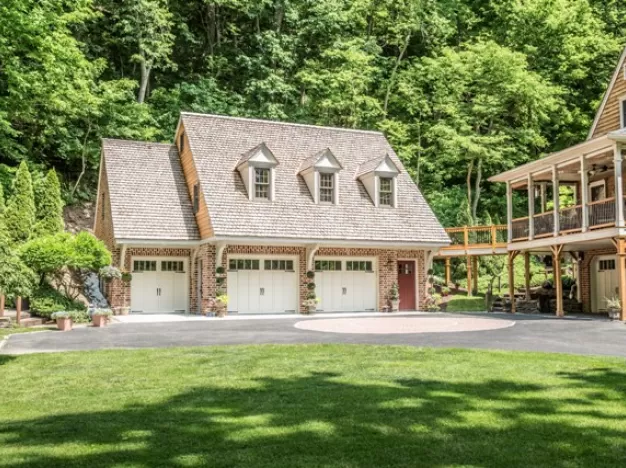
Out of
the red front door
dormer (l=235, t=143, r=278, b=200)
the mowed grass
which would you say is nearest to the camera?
the mowed grass

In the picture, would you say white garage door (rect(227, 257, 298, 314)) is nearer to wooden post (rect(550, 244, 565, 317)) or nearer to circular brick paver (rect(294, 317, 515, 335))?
circular brick paver (rect(294, 317, 515, 335))

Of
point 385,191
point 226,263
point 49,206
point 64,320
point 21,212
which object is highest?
point 385,191

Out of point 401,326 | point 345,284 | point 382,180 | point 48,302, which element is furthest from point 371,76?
point 48,302

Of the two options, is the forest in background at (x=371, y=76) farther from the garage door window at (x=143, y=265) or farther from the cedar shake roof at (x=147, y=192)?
the garage door window at (x=143, y=265)

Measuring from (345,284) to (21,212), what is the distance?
39.6ft

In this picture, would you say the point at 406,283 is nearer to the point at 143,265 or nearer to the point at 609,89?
the point at 143,265

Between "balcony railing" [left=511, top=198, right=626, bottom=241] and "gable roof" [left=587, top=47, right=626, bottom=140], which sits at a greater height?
"gable roof" [left=587, top=47, right=626, bottom=140]

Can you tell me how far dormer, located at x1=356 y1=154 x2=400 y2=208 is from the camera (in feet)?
87.1

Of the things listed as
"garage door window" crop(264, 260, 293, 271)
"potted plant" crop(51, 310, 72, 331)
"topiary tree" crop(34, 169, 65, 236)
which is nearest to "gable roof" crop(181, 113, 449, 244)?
"garage door window" crop(264, 260, 293, 271)

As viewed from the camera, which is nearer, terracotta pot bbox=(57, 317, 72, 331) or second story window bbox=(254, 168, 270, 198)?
terracotta pot bbox=(57, 317, 72, 331)

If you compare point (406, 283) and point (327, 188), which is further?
point (406, 283)

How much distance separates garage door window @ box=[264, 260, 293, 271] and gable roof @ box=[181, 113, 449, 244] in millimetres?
1366

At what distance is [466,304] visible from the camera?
28.9 meters

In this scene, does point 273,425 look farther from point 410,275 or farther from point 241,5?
point 241,5
